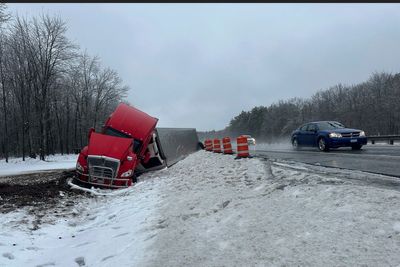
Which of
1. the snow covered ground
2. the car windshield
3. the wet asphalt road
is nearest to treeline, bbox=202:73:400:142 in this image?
the car windshield

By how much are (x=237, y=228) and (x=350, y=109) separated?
276 feet

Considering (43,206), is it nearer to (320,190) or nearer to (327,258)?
(320,190)

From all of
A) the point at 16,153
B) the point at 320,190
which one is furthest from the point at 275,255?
the point at 16,153

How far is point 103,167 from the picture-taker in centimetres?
1230

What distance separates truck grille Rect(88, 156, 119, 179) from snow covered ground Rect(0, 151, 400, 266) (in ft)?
11.6

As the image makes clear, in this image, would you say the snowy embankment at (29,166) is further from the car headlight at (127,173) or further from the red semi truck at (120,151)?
the car headlight at (127,173)

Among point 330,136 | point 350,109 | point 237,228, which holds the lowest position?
point 237,228

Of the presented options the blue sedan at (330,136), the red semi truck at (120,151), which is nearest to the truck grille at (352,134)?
the blue sedan at (330,136)

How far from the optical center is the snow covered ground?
3.90 meters

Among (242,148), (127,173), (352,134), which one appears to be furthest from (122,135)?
(352,134)

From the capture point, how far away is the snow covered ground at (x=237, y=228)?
390 centimetres

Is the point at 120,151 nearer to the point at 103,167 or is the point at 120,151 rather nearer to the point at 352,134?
the point at 103,167

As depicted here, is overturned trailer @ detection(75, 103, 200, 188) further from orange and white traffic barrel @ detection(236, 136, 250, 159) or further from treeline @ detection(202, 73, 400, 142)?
treeline @ detection(202, 73, 400, 142)

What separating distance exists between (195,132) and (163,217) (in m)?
22.6
